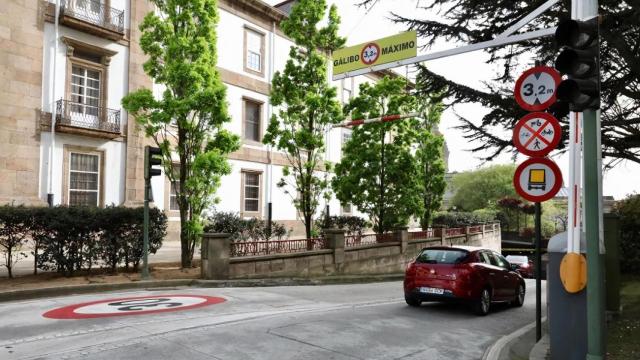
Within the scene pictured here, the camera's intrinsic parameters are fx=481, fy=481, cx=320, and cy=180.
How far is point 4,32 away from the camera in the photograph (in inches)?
676

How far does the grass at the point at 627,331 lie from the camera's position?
6297mm

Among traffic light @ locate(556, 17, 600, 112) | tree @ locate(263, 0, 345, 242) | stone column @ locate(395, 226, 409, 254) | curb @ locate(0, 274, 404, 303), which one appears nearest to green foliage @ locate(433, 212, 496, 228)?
Answer: stone column @ locate(395, 226, 409, 254)

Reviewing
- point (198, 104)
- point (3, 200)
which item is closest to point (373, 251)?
point (198, 104)

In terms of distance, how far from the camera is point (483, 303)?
10.6m

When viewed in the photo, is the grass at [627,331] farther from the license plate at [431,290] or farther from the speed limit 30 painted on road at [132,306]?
the speed limit 30 painted on road at [132,306]

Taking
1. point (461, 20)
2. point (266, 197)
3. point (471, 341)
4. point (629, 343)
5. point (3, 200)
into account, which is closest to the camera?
point (629, 343)

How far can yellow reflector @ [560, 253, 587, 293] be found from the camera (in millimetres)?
5340

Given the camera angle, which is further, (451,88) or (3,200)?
(3,200)

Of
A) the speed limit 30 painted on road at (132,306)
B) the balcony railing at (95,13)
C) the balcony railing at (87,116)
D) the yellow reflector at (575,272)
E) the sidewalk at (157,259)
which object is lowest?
the speed limit 30 painted on road at (132,306)

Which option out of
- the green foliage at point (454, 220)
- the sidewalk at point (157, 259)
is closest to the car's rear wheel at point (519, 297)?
the sidewalk at point (157, 259)

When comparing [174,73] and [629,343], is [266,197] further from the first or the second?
[629,343]

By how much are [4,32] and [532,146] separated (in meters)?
18.2

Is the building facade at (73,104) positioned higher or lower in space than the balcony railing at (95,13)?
lower

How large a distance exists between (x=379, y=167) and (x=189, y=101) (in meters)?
10.8
